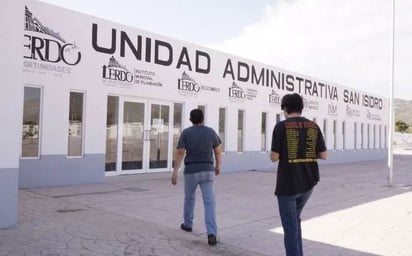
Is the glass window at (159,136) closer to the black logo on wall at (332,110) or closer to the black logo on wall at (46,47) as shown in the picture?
the black logo on wall at (46,47)

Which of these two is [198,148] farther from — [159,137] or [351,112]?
[351,112]

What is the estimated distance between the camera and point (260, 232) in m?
7.49

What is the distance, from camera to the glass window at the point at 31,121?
11.5 metres

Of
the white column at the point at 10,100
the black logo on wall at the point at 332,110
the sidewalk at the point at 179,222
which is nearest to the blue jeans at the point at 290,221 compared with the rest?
the sidewalk at the point at 179,222

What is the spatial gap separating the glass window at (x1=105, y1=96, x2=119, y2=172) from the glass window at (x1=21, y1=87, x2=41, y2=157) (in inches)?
90.9

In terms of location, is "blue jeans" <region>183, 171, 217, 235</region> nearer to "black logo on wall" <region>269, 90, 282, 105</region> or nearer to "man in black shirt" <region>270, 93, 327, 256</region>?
"man in black shirt" <region>270, 93, 327, 256</region>

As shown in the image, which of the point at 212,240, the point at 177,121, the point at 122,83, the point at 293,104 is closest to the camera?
the point at 293,104

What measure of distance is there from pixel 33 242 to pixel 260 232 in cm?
346

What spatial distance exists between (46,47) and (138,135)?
4.06m

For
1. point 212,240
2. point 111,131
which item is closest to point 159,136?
point 111,131

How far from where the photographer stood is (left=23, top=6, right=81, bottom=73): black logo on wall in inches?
448

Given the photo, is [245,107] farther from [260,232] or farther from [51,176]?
[260,232]

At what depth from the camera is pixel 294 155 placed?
485cm

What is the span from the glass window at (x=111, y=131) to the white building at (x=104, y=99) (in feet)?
0.10
